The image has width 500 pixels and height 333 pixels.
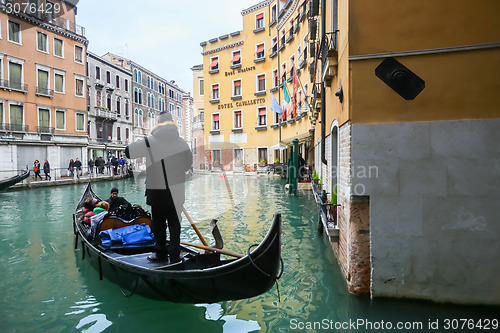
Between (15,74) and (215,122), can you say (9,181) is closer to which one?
(15,74)

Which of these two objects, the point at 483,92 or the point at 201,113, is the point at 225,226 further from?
the point at 201,113

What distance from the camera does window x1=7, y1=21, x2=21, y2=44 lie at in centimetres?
1933

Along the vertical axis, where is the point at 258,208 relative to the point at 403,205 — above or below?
below

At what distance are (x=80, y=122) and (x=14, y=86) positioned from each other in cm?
497

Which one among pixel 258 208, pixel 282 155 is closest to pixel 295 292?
pixel 258 208

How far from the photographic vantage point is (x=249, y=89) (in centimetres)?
2534

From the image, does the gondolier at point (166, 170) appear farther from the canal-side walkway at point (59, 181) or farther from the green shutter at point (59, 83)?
the green shutter at point (59, 83)

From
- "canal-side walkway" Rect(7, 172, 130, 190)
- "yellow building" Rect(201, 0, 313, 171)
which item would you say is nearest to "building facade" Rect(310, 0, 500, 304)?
"yellow building" Rect(201, 0, 313, 171)

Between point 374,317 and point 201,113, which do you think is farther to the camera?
point 201,113

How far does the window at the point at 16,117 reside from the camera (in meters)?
19.5

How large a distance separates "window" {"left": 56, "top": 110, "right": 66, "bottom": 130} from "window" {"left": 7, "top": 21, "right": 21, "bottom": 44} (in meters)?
4.74

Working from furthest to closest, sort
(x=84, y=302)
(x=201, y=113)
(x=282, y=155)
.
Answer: (x=201, y=113) → (x=282, y=155) → (x=84, y=302)

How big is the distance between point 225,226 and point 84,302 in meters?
4.01

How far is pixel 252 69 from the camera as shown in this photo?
25.2m
